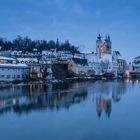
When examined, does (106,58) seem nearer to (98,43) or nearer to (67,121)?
(98,43)

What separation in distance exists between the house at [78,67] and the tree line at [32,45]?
10645mm

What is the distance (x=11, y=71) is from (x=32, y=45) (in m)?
27.4

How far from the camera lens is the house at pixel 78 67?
37469 millimetres

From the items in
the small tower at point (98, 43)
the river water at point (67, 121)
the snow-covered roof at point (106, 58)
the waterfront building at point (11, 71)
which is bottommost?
the river water at point (67, 121)

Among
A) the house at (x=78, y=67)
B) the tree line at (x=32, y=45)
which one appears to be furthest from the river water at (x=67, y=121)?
the tree line at (x=32, y=45)

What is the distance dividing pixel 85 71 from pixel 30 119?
3280 centimetres

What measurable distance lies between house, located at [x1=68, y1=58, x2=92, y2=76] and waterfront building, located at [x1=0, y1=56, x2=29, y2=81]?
829 cm

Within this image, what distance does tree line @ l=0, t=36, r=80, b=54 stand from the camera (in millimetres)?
49219

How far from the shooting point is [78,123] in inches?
340

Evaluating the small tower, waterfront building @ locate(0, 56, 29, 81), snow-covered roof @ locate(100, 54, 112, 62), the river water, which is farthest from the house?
the river water

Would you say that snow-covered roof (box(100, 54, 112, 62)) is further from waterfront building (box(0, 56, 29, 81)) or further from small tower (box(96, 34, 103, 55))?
waterfront building (box(0, 56, 29, 81))

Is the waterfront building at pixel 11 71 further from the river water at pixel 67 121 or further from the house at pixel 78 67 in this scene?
the river water at pixel 67 121

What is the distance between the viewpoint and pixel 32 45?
175 feet

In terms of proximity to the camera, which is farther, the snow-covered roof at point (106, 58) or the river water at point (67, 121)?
the snow-covered roof at point (106, 58)
